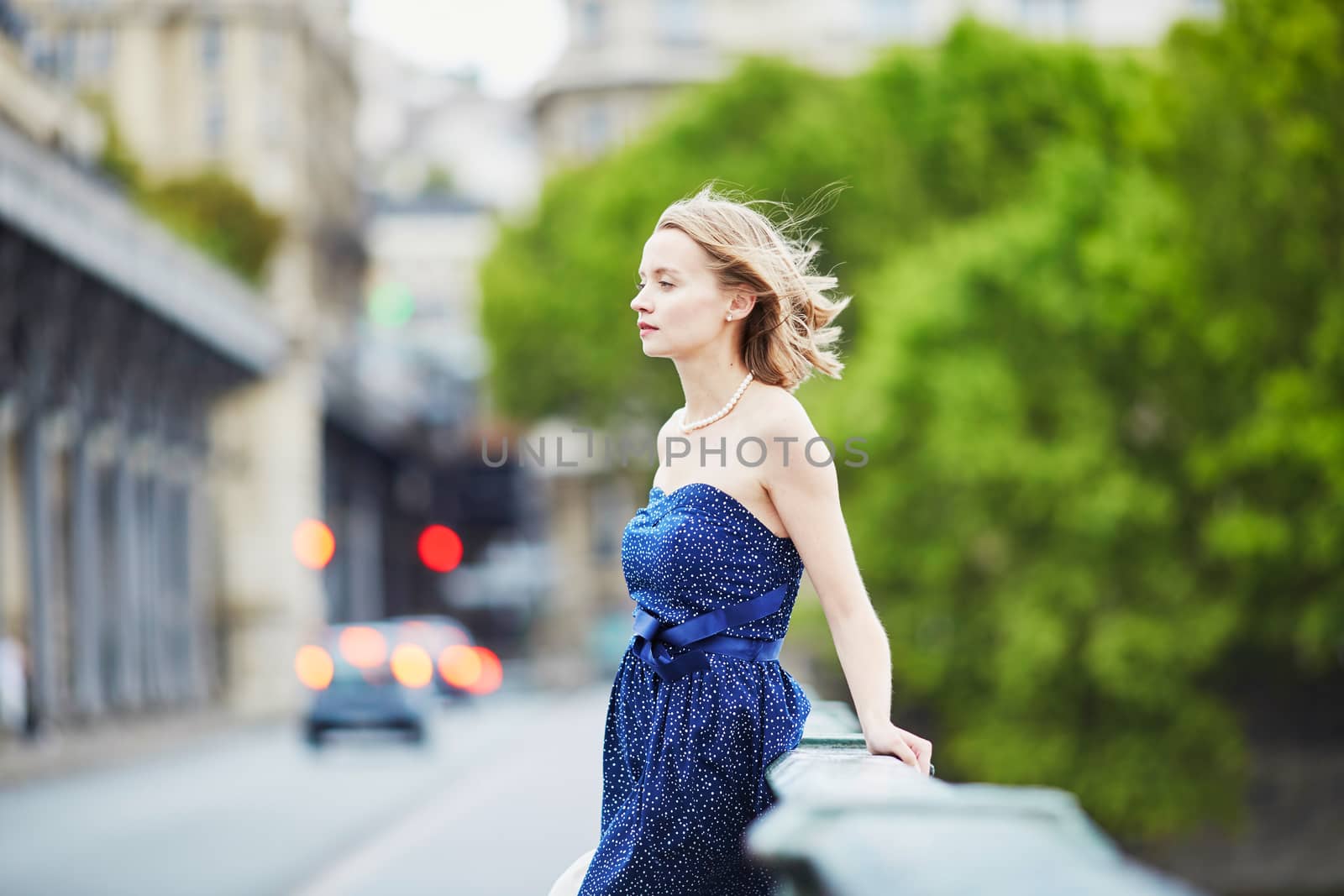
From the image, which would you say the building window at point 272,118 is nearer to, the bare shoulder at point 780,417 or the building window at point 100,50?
the building window at point 100,50

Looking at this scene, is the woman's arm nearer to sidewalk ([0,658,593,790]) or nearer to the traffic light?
sidewalk ([0,658,593,790])

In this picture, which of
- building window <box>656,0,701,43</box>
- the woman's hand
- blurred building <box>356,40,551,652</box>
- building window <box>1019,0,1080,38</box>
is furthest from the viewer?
building window <box>656,0,701,43</box>

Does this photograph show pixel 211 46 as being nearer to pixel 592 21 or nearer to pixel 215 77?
pixel 215 77

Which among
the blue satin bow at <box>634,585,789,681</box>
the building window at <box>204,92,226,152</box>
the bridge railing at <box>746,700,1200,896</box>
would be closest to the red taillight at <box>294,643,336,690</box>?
the blue satin bow at <box>634,585,789,681</box>

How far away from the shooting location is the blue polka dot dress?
292 cm

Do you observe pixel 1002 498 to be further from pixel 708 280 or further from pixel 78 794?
pixel 708 280

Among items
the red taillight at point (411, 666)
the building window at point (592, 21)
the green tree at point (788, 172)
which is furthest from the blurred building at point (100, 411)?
the building window at point (592, 21)

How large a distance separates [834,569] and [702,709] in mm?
→ 285

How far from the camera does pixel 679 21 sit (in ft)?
239

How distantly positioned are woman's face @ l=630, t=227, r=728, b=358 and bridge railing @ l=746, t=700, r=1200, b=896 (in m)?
1.02

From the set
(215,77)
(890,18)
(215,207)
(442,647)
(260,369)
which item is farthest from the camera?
(890,18)

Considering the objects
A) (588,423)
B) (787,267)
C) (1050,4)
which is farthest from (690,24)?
(787,267)

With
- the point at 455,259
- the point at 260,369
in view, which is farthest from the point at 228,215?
the point at 455,259

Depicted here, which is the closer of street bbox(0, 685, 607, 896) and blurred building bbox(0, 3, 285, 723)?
street bbox(0, 685, 607, 896)
